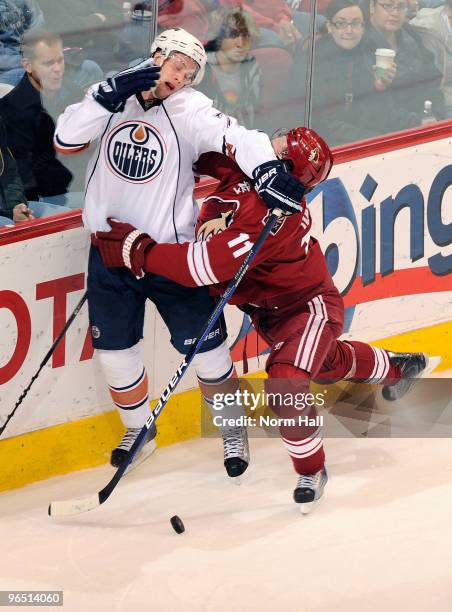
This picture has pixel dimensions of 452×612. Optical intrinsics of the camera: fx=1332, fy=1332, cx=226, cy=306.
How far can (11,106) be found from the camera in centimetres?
408

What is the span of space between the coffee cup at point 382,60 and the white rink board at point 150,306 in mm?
324

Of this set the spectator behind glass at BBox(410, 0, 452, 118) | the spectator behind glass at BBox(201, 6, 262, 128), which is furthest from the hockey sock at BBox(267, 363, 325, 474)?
the spectator behind glass at BBox(410, 0, 452, 118)

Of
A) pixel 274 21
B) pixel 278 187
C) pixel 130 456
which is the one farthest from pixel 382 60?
pixel 130 456

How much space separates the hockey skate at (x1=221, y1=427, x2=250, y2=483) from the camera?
4301 mm

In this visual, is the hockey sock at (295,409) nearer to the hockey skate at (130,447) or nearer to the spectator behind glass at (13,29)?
the hockey skate at (130,447)

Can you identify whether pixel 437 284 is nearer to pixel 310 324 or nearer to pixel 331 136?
pixel 331 136

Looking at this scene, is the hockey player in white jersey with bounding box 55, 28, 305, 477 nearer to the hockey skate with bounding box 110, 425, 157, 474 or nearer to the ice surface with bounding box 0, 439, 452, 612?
the hockey skate with bounding box 110, 425, 157, 474

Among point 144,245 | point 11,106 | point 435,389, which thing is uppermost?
point 11,106

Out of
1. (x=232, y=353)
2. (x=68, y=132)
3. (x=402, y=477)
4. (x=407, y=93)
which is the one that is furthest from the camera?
(x=407, y=93)

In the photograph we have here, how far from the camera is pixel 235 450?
14.2 ft

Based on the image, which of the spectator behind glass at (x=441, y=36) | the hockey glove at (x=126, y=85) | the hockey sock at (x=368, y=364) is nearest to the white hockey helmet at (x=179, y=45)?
the hockey glove at (x=126, y=85)

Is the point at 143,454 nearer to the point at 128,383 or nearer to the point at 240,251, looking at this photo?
the point at 128,383

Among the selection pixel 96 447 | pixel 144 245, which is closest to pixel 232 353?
pixel 96 447

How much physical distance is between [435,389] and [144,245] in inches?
60.8
